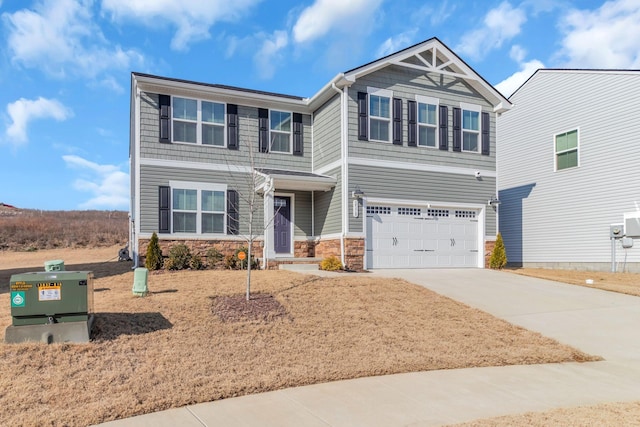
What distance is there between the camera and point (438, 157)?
1644 cm

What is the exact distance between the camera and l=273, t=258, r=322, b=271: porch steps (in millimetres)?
14405

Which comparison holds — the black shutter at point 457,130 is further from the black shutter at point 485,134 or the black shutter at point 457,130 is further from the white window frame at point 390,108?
the white window frame at point 390,108

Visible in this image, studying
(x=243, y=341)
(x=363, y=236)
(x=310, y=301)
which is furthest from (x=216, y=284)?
(x=363, y=236)

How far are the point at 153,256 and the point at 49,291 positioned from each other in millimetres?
7232

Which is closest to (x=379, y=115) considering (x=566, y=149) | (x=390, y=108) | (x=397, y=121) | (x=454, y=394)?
(x=390, y=108)

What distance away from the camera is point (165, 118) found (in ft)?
48.7

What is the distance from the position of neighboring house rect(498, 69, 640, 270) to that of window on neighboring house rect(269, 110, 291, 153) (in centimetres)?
1106

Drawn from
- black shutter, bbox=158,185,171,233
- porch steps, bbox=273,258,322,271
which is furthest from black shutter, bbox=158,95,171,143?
porch steps, bbox=273,258,322,271

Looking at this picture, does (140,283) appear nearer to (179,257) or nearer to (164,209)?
(179,257)

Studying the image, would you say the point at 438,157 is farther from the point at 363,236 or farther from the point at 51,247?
the point at 51,247

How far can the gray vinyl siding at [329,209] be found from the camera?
15.1 meters

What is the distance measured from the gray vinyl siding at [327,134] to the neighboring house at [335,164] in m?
0.07

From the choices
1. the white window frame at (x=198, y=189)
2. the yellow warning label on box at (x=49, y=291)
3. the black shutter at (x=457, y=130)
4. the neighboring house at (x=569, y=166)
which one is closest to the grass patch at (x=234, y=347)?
the yellow warning label on box at (x=49, y=291)

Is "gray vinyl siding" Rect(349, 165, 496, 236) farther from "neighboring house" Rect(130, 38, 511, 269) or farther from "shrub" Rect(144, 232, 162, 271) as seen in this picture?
"shrub" Rect(144, 232, 162, 271)
